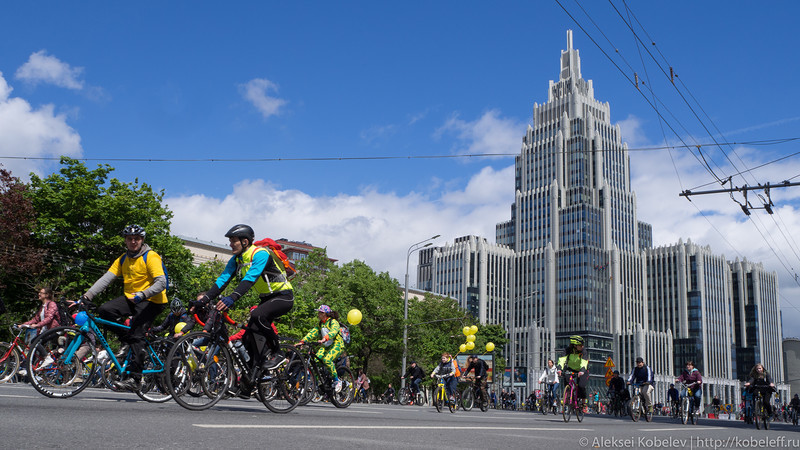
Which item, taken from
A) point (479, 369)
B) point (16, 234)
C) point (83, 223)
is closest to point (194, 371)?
point (479, 369)

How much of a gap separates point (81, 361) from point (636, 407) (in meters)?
12.6

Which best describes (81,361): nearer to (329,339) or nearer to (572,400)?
(329,339)

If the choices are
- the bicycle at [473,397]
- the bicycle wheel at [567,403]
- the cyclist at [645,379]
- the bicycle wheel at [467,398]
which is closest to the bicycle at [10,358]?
the bicycle wheel at [567,403]

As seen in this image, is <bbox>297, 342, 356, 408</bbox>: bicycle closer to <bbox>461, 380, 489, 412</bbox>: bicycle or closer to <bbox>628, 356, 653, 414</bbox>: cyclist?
<bbox>461, 380, 489, 412</bbox>: bicycle

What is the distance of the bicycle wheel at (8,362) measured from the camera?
10.4 meters

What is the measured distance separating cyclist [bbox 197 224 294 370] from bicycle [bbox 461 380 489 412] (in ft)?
39.8

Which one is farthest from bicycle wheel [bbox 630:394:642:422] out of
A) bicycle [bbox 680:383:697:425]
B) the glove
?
the glove

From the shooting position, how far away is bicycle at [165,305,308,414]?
7.50m

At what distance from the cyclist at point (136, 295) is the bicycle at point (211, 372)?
2.35 ft

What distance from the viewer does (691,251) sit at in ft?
454

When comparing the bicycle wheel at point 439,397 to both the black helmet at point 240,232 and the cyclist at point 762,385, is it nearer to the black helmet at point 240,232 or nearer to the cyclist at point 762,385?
the cyclist at point 762,385

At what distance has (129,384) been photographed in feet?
26.3


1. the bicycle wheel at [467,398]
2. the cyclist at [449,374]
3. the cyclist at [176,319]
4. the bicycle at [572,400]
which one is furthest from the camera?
the bicycle wheel at [467,398]

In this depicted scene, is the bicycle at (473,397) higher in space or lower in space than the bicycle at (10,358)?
lower
